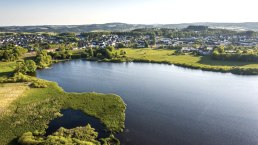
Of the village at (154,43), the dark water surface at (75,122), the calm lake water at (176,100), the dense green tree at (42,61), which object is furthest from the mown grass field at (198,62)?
the dark water surface at (75,122)

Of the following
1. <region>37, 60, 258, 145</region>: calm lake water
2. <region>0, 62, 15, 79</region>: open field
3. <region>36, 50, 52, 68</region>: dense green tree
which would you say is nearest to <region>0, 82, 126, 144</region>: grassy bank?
<region>37, 60, 258, 145</region>: calm lake water

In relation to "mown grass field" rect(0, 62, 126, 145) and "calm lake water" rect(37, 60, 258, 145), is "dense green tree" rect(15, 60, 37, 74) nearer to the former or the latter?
"calm lake water" rect(37, 60, 258, 145)

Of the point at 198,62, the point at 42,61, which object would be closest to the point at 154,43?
the point at 198,62

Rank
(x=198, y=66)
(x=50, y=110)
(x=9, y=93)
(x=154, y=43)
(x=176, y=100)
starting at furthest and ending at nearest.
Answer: (x=154, y=43)
(x=198, y=66)
(x=9, y=93)
(x=176, y=100)
(x=50, y=110)

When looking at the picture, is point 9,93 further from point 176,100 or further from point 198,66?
point 198,66

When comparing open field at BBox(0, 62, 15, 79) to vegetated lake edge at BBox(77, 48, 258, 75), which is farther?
vegetated lake edge at BBox(77, 48, 258, 75)
